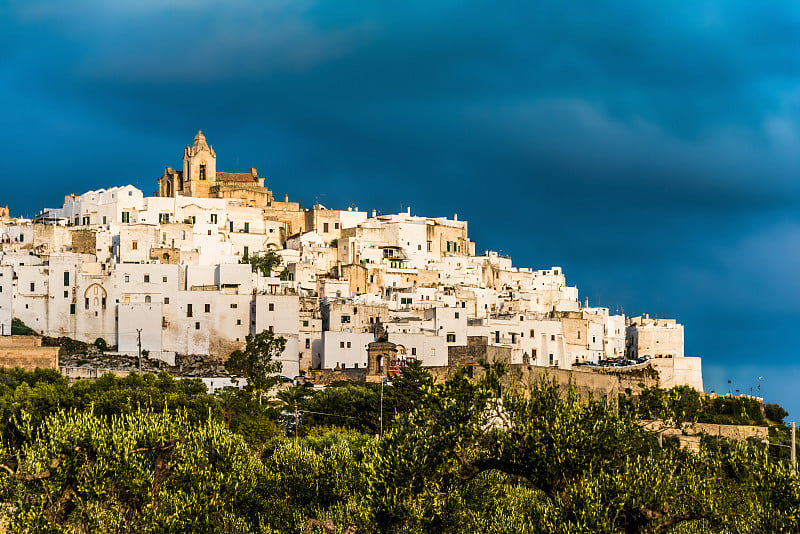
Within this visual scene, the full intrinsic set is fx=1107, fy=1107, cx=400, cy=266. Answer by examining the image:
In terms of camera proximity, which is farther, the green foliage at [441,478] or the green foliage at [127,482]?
the green foliage at [127,482]

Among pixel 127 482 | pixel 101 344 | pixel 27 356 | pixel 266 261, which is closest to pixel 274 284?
pixel 266 261

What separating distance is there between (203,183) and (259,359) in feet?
114

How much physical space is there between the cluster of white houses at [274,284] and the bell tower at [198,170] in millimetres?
119

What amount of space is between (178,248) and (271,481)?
1796 inches

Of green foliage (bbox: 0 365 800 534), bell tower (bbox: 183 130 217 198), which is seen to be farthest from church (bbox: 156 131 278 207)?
green foliage (bbox: 0 365 800 534)

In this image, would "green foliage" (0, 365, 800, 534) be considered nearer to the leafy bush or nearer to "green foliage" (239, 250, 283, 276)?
the leafy bush

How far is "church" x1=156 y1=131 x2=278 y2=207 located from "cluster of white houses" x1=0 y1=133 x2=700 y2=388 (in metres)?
0.14

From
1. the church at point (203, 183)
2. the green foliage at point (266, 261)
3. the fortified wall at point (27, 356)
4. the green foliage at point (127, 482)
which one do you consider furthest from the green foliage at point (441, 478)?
the church at point (203, 183)

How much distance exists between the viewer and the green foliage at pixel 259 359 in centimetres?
5591

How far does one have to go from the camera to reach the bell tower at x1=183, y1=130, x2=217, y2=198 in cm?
8975

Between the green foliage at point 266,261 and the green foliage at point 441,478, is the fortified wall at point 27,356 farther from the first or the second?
the green foliage at point 266,261

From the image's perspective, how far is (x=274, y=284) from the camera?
70.4 metres

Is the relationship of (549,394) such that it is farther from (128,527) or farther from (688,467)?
(128,527)

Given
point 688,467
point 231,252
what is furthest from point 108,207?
point 688,467
